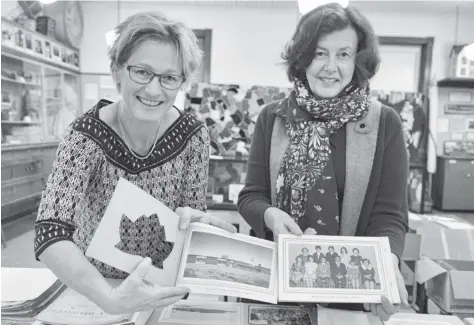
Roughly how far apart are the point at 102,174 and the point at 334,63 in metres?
0.70

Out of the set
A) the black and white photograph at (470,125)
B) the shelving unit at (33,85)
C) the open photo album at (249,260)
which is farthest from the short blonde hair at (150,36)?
the black and white photograph at (470,125)

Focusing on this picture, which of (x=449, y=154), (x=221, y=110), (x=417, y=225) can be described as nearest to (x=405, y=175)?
(x=417, y=225)

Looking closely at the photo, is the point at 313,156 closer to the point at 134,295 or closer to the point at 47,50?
the point at 134,295

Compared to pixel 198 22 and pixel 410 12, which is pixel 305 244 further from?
pixel 410 12

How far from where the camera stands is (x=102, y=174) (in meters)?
1.01

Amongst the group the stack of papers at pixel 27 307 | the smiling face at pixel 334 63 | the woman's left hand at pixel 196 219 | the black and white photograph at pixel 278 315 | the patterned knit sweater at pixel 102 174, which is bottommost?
the black and white photograph at pixel 278 315

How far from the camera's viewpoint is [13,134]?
4539 mm

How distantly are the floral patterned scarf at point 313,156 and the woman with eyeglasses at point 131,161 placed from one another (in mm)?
292

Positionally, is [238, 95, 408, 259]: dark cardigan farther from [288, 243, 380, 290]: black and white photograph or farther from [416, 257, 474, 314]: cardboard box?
[416, 257, 474, 314]: cardboard box

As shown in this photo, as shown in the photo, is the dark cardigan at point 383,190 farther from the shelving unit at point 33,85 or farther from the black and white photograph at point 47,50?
the black and white photograph at point 47,50

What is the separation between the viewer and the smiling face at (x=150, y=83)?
95 centimetres

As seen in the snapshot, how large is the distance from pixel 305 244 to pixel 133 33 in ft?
2.07

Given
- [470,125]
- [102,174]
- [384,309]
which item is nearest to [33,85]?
[102,174]

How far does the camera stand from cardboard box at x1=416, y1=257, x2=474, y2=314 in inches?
71.2
